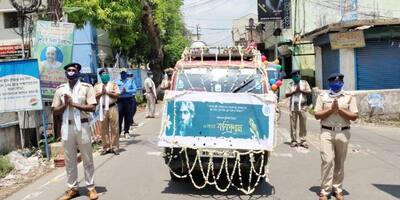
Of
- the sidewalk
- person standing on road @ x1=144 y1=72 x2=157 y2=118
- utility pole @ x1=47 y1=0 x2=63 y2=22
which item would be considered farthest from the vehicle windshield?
person standing on road @ x1=144 y1=72 x2=157 y2=118

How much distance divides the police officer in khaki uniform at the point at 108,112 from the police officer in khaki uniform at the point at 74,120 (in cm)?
423

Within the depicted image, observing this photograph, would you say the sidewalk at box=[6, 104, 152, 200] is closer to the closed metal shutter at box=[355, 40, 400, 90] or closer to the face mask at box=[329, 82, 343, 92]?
the face mask at box=[329, 82, 343, 92]

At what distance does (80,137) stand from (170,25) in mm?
41971

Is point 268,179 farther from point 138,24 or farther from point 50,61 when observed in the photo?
point 138,24

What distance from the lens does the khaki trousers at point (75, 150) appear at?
7941 mm

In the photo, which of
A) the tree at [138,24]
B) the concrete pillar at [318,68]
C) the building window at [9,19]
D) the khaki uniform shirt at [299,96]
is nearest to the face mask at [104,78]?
the khaki uniform shirt at [299,96]

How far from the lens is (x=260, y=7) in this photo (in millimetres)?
39688

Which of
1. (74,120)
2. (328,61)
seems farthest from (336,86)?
(328,61)

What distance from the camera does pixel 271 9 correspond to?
39.1 m

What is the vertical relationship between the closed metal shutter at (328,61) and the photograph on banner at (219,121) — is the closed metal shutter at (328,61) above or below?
above

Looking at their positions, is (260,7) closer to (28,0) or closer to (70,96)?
(28,0)

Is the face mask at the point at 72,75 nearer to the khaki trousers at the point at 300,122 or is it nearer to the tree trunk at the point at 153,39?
the khaki trousers at the point at 300,122

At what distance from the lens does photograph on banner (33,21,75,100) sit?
12305mm

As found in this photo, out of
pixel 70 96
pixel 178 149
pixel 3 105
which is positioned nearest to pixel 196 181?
pixel 178 149
